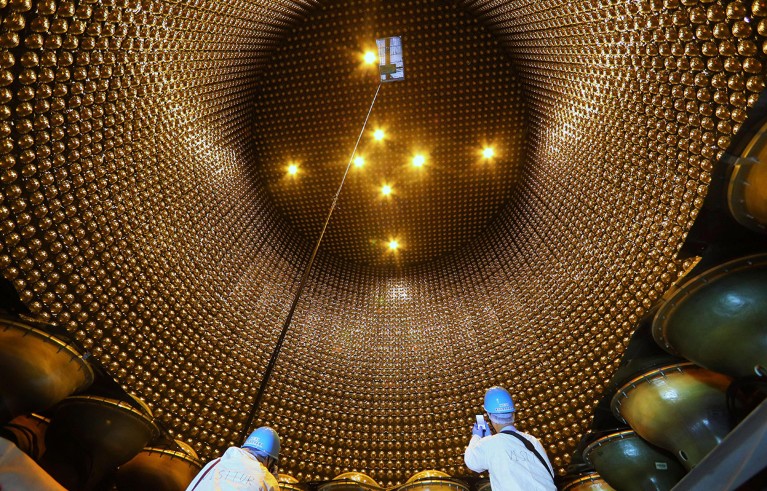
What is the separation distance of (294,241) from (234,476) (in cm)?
582

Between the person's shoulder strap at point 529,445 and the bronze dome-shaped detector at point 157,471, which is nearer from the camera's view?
the person's shoulder strap at point 529,445

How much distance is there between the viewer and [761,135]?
296 centimetres

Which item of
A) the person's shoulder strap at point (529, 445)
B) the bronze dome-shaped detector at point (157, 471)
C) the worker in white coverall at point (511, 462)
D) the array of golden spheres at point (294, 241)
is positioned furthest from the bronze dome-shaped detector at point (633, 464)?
the bronze dome-shaped detector at point (157, 471)

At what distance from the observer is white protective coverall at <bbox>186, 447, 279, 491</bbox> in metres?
2.39

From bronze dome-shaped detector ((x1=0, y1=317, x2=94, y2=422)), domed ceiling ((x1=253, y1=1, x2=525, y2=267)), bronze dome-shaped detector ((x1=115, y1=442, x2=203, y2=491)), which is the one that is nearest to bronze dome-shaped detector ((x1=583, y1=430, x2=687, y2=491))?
domed ceiling ((x1=253, y1=1, x2=525, y2=267))

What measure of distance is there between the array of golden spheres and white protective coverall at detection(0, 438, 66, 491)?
1.68 metres

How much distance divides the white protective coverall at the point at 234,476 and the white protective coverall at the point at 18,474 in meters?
1.25

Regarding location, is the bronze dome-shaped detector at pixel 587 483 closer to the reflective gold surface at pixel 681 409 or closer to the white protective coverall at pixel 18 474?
the reflective gold surface at pixel 681 409

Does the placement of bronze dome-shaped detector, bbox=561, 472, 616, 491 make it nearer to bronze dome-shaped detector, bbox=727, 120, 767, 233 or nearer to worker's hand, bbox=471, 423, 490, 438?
worker's hand, bbox=471, 423, 490, 438

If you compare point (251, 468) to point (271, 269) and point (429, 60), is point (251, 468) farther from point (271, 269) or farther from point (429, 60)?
point (429, 60)

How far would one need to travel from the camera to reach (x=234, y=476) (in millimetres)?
2439

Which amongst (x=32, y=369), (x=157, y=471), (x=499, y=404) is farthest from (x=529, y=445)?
(x=157, y=471)

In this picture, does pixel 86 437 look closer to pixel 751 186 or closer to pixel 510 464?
pixel 510 464

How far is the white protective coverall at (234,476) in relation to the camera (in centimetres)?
239
